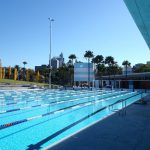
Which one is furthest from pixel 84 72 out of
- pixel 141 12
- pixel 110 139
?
pixel 110 139

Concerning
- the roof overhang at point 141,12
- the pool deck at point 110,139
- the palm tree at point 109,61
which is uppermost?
the palm tree at point 109,61

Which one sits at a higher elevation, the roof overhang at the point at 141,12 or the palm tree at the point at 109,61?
the palm tree at the point at 109,61

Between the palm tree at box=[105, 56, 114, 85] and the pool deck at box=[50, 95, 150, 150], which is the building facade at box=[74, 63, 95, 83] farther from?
the pool deck at box=[50, 95, 150, 150]

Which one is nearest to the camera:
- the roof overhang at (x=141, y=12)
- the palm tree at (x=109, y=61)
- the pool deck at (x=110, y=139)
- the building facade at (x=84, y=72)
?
the pool deck at (x=110, y=139)

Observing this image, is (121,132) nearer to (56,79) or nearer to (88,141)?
(88,141)

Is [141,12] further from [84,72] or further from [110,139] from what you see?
[84,72]

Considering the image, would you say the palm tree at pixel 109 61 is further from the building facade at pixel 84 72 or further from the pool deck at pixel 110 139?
the pool deck at pixel 110 139

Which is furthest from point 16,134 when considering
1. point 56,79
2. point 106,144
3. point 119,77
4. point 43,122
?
point 56,79

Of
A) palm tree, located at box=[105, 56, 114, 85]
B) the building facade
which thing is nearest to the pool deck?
the building facade

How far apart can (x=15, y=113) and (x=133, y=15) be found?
7.53 metres

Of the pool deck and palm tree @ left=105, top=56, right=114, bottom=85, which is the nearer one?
the pool deck

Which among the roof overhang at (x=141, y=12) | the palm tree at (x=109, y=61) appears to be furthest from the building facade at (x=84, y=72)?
the roof overhang at (x=141, y=12)

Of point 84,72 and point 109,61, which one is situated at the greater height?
point 109,61

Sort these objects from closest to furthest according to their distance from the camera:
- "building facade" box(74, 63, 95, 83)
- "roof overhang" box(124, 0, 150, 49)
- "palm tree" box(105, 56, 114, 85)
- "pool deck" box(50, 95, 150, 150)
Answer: "pool deck" box(50, 95, 150, 150)
"roof overhang" box(124, 0, 150, 49)
"building facade" box(74, 63, 95, 83)
"palm tree" box(105, 56, 114, 85)
